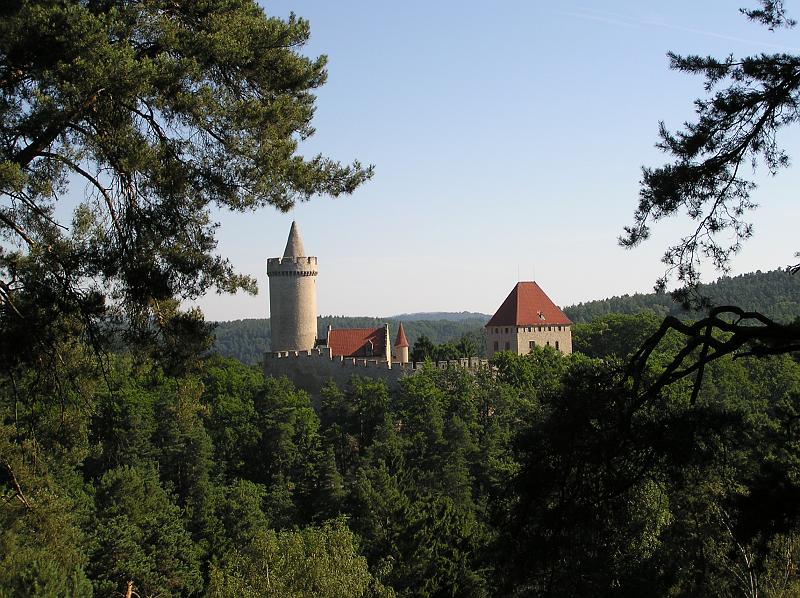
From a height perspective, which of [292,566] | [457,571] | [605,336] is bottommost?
[457,571]

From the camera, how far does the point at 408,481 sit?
102 feet

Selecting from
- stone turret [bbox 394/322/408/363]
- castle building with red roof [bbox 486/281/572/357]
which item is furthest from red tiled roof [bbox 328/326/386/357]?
castle building with red roof [bbox 486/281/572/357]

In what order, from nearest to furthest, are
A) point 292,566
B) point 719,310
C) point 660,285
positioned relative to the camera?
point 719,310 < point 660,285 < point 292,566

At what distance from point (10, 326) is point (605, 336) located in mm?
46748

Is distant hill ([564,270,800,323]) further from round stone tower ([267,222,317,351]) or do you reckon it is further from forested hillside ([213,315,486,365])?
round stone tower ([267,222,317,351])

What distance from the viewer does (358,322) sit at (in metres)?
181

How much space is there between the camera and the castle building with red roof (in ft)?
156

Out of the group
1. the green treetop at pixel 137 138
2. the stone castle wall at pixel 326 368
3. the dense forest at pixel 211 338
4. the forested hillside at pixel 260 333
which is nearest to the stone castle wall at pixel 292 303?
the stone castle wall at pixel 326 368

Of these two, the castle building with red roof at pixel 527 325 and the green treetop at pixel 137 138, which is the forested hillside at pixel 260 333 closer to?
the castle building with red roof at pixel 527 325

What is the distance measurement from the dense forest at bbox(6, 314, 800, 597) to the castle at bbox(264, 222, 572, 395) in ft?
4.98

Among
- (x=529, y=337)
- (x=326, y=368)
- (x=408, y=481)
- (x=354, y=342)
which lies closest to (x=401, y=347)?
(x=354, y=342)

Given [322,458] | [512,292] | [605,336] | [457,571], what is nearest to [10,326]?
[457,571]

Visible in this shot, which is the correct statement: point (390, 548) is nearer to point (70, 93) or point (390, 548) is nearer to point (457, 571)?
point (457, 571)

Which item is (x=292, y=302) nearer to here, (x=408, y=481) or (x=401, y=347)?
(x=401, y=347)
